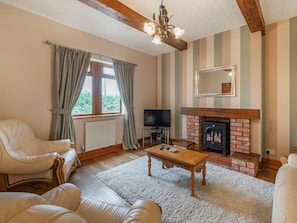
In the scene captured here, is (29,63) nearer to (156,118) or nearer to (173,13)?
(173,13)

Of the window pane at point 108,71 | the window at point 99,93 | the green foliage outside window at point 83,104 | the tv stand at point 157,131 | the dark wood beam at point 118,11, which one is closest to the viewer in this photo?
the dark wood beam at point 118,11

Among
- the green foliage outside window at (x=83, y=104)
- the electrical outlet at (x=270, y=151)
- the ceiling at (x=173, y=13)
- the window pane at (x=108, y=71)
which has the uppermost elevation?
the ceiling at (x=173, y=13)

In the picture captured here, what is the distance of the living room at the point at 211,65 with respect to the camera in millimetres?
2506

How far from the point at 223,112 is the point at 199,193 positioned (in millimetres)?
1935

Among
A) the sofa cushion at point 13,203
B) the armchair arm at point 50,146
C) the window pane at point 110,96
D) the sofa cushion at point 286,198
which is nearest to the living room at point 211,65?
the armchair arm at point 50,146

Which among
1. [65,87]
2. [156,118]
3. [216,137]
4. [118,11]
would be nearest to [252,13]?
[118,11]

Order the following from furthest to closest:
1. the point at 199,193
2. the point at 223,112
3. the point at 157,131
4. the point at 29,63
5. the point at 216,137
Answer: the point at 157,131 < the point at 216,137 < the point at 223,112 < the point at 29,63 < the point at 199,193

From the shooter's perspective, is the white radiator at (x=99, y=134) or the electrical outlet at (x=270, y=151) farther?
the white radiator at (x=99, y=134)

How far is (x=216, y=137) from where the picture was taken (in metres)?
3.60

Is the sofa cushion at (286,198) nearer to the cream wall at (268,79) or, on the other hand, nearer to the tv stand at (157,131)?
the cream wall at (268,79)

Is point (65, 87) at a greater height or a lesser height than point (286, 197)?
greater

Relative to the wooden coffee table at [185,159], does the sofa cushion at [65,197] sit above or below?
above

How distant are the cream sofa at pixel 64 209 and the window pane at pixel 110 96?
9.37 ft

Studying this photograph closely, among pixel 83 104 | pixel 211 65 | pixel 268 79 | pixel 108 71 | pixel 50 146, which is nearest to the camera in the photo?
pixel 50 146
